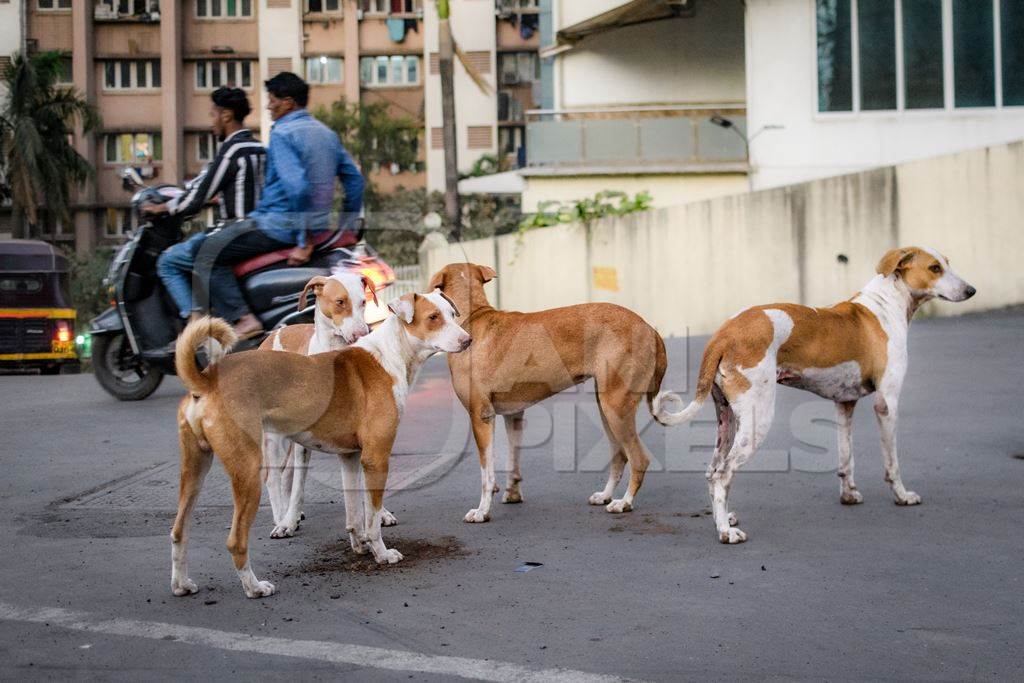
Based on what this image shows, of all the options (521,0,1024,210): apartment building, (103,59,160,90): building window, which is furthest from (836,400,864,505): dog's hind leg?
(103,59,160,90): building window

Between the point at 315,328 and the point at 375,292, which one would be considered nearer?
the point at 315,328

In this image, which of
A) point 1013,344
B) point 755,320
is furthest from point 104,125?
point 755,320

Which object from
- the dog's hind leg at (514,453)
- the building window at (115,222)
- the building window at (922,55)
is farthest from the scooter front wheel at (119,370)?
the building window at (115,222)

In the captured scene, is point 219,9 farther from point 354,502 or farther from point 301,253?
point 354,502

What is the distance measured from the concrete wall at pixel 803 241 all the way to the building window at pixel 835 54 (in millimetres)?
5438

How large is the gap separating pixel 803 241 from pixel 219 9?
43.6 metres

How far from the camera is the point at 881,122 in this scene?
924 inches

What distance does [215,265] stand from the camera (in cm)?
985

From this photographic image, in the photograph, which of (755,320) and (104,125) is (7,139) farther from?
(755,320)

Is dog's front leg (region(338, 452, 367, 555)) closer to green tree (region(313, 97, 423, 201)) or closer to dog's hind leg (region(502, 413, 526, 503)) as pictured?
dog's hind leg (region(502, 413, 526, 503))

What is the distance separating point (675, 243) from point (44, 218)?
38498mm

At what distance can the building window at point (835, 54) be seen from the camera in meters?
23.0

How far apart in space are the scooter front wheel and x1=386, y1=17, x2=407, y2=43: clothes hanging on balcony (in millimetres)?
44178

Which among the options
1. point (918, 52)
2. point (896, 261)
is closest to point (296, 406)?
point (896, 261)
